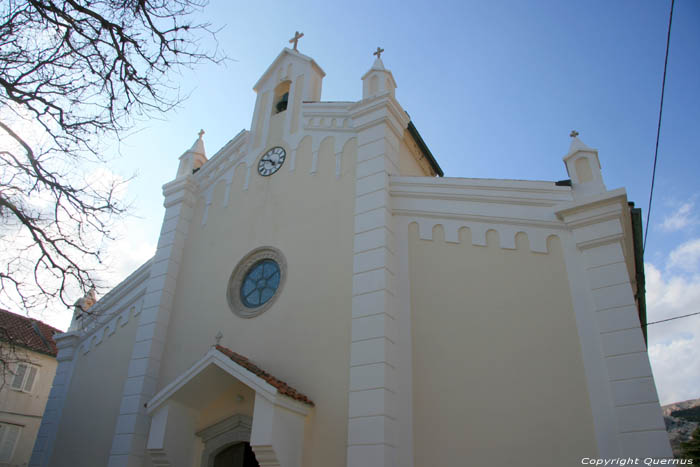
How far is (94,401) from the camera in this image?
1250 centimetres

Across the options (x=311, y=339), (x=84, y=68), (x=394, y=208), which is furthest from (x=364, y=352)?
(x=84, y=68)

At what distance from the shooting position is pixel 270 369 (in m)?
10.2

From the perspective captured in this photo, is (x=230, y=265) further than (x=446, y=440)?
Yes

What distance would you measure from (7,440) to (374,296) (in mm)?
16928

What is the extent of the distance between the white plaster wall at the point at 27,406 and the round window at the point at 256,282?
11.3m

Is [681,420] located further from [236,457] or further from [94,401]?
[94,401]

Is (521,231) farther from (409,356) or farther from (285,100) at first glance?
(285,100)

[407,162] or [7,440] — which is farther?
[7,440]

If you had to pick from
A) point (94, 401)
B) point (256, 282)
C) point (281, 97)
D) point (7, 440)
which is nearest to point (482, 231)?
point (256, 282)

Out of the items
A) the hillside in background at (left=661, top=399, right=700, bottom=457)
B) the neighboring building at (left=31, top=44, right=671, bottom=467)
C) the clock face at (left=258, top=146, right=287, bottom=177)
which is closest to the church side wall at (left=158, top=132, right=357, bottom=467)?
the neighboring building at (left=31, top=44, right=671, bottom=467)

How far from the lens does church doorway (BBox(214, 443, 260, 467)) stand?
1001cm

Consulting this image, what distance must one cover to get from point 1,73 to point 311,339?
639cm

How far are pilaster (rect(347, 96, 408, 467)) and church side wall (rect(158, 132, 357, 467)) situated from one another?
0.34m

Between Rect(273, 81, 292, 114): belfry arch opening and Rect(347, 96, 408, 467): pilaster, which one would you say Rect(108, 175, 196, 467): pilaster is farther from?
Rect(347, 96, 408, 467): pilaster
